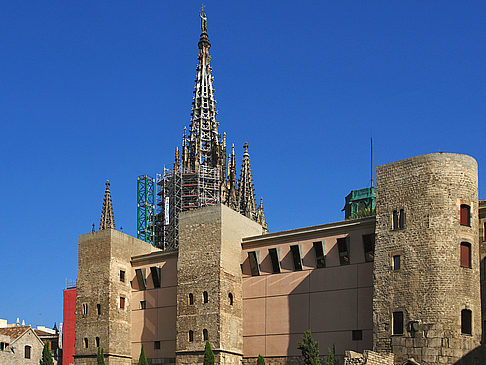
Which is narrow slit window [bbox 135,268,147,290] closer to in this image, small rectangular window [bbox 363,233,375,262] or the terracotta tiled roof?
small rectangular window [bbox 363,233,375,262]

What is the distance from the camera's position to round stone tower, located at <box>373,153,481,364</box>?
39.6m

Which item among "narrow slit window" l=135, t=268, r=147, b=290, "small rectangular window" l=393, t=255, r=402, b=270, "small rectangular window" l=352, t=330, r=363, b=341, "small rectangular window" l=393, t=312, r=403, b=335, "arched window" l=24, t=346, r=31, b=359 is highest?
"small rectangular window" l=393, t=255, r=402, b=270

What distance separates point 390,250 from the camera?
42.3m

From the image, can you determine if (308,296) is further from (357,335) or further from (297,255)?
(357,335)

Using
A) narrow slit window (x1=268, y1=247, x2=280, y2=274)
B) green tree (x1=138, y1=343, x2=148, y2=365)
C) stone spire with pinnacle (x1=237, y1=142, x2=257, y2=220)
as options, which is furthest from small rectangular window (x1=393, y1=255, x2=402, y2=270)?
stone spire with pinnacle (x1=237, y1=142, x2=257, y2=220)

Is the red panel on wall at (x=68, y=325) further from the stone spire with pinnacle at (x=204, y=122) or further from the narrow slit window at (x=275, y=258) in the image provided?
the narrow slit window at (x=275, y=258)

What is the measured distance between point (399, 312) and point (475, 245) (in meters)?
5.95

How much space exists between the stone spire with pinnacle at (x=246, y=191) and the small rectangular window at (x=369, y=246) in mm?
51941

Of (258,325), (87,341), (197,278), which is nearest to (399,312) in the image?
(258,325)

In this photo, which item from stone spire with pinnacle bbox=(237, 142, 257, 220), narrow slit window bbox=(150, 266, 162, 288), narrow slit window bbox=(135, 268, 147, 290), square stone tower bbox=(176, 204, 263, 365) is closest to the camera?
square stone tower bbox=(176, 204, 263, 365)

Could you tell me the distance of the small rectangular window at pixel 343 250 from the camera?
47.0m

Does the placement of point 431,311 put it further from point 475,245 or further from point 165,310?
point 165,310

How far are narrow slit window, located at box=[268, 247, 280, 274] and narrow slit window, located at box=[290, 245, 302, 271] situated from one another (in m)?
1.08

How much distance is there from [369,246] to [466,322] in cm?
818
